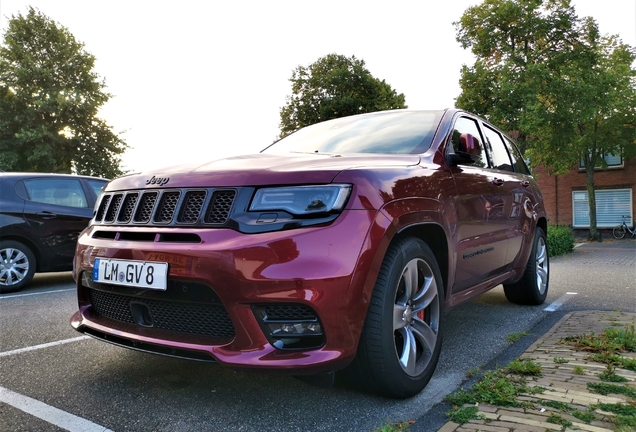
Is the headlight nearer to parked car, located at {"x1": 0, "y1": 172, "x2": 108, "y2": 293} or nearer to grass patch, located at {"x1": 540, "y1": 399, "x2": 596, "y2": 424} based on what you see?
grass patch, located at {"x1": 540, "y1": 399, "x2": 596, "y2": 424}

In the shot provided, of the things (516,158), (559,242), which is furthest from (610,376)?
(559,242)

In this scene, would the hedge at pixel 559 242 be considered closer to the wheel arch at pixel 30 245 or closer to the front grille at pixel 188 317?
the wheel arch at pixel 30 245

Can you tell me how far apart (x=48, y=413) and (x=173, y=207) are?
1.12 meters

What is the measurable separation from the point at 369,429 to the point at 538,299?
3536 mm

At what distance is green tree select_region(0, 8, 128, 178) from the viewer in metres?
25.6

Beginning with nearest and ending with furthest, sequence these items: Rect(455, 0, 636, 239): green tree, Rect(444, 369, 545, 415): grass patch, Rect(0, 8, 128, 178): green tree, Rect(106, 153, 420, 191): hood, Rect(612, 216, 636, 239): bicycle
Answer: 1. Rect(106, 153, 420, 191): hood
2. Rect(444, 369, 545, 415): grass patch
3. Rect(455, 0, 636, 239): green tree
4. Rect(0, 8, 128, 178): green tree
5. Rect(612, 216, 636, 239): bicycle

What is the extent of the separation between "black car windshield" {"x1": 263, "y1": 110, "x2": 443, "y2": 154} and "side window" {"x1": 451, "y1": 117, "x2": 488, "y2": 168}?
17 cm

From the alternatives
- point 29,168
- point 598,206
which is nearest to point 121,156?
point 29,168

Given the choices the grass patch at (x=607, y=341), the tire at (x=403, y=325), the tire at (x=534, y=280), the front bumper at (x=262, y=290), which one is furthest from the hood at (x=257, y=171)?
the tire at (x=534, y=280)

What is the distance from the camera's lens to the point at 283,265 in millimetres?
2152

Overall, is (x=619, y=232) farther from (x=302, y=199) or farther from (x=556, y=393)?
(x=302, y=199)

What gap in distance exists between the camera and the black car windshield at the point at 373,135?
10.9ft

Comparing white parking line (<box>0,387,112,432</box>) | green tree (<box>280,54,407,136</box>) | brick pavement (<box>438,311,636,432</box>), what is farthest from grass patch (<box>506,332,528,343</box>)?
green tree (<box>280,54,407,136</box>)

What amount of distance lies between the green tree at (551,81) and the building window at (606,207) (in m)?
3.90
